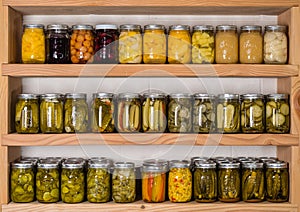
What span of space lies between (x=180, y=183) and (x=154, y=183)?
0.29 ft

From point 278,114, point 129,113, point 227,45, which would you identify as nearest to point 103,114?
point 129,113

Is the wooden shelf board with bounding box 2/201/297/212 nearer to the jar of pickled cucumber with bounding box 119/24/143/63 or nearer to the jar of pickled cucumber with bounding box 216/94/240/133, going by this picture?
the jar of pickled cucumber with bounding box 216/94/240/133

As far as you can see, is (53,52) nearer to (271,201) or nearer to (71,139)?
(71,139)

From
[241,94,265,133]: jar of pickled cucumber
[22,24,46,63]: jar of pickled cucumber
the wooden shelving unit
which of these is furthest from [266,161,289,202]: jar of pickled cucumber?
[22,24,46,63]: jar of pickled cucumber

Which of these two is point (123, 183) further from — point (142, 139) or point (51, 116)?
point (51, 116)

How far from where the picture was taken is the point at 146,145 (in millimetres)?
2195

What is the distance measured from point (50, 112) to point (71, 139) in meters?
0.12

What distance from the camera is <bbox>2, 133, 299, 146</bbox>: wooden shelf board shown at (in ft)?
6.51

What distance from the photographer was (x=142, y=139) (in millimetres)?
1990

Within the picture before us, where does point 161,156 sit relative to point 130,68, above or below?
below

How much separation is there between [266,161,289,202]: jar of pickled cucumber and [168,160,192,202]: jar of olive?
10.5 inches

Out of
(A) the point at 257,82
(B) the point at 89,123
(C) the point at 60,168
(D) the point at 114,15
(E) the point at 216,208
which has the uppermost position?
(D) the point at 114,15

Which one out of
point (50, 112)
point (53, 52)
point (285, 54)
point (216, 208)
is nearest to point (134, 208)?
point (216, 208)

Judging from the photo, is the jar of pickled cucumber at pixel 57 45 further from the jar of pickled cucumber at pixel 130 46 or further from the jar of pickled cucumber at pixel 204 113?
the jar of pickled cucumber at pixel 204 113
